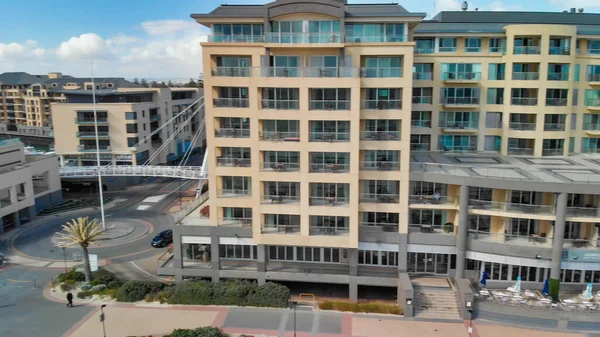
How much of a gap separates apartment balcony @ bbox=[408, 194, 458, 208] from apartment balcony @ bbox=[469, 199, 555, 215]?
1.35 m

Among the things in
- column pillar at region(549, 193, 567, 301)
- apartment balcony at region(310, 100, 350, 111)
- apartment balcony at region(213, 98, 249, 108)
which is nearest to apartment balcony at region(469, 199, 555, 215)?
column pillar at region(549, 193, 567, 301)

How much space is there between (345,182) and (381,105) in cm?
619

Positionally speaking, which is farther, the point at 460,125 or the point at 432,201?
the point at 460,125

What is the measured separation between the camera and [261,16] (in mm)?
34656

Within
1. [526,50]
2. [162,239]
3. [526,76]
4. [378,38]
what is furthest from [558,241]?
[162,239]

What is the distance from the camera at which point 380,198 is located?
34.9 metres

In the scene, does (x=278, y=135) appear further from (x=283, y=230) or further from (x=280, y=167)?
(x=283, y=230)

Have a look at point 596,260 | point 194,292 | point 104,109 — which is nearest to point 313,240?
point 194,292

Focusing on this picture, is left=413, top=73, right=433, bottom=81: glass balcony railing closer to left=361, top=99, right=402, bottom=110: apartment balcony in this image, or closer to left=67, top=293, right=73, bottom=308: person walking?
left=361, top=99, right=402, bottom=110: apartment balcony

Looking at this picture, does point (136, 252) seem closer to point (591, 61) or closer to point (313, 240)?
point (313, 240)

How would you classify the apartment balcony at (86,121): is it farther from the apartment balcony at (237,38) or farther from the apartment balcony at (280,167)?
the apartment balcony at (280,167)

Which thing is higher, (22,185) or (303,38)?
(303,38)

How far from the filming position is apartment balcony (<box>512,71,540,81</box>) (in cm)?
4105

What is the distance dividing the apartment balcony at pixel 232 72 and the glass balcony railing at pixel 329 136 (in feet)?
21.9
